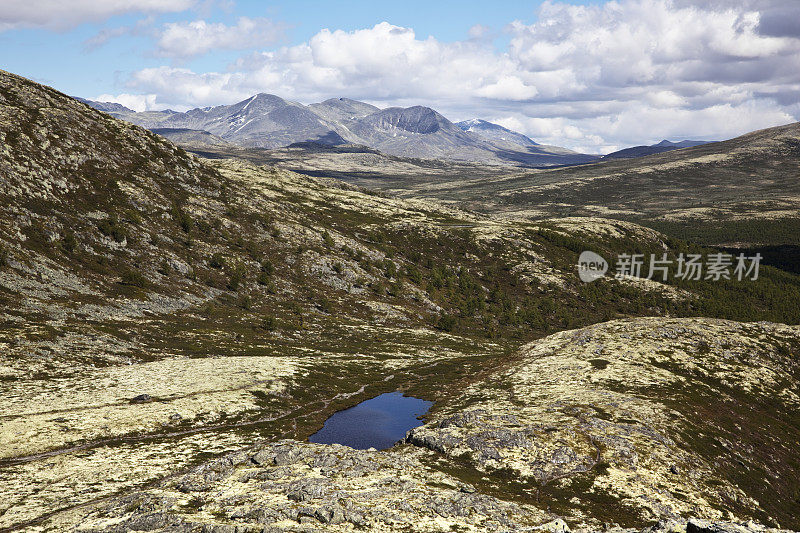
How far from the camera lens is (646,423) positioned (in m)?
68.1

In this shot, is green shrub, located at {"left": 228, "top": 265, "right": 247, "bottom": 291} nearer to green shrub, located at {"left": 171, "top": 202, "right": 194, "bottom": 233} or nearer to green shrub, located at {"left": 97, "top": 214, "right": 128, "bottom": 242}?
green shrub, located at {"left": 171, "top": 202, "right": 194, "bottom": 233}

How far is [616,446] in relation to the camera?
2370 inches

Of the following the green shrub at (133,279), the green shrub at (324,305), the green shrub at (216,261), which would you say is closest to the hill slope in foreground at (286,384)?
the green shrub at (324,305)

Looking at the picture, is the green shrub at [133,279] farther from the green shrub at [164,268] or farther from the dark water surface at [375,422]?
the dark water surface at [375,422]

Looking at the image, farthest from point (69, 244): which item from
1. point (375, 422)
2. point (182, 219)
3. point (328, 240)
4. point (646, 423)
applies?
point (646, 423)

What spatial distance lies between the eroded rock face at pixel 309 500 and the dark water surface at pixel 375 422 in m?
17.8

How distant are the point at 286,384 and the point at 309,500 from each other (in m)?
51.9

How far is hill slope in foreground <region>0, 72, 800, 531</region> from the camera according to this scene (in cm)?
4353

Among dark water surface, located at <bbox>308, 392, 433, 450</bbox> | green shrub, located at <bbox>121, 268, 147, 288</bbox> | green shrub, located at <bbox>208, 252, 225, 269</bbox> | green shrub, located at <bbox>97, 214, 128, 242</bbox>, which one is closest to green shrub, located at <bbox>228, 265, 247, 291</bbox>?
green shrub, located at <bbox>208, 252, 225, 269</bbox>

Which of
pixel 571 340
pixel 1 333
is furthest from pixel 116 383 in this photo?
pixel 571 340

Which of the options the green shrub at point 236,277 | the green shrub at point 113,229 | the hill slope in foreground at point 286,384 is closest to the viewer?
the hill slope in foreground at point 286,384

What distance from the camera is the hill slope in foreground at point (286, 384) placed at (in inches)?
1714

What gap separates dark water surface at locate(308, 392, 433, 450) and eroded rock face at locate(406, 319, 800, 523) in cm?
595

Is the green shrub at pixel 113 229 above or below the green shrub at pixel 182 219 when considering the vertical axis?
below
